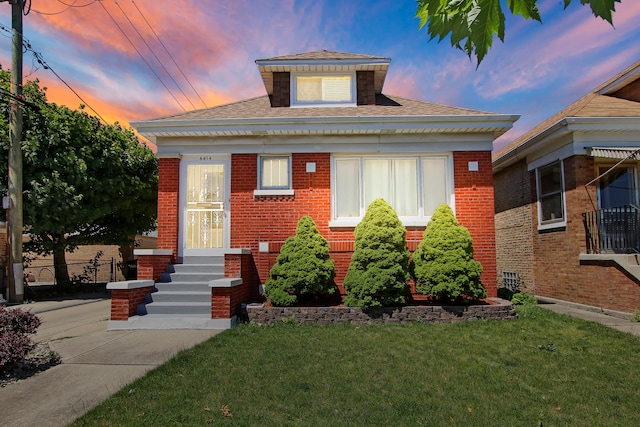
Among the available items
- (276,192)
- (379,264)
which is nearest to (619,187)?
(379,264)

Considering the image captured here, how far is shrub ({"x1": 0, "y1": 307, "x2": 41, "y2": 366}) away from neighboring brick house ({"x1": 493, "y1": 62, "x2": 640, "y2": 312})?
10.2 metres

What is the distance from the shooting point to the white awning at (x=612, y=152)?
887 cm

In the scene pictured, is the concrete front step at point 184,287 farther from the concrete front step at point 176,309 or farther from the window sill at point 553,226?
the window sill at point 553,226

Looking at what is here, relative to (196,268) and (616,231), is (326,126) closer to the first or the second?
(196,268)

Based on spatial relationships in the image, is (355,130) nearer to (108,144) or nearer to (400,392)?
(400,392)

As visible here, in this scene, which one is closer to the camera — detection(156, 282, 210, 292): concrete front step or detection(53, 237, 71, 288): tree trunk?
detection(156, 282, 210, 292): concrete front step

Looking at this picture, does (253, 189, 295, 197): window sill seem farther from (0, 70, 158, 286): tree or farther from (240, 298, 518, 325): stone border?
(0, 70, 158, 286): tree

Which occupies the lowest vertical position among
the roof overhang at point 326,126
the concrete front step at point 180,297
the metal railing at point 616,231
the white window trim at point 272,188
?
the concrete front step at point 180,297

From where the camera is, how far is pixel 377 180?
9.23m

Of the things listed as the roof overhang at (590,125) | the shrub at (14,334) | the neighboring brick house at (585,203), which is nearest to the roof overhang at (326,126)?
the roof overhang at (590,125)

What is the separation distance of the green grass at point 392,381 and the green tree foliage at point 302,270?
1077mm

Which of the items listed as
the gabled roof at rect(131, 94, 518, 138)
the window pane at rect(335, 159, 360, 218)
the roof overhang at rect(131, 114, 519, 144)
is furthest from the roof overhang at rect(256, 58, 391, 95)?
the window pane at rect(335, 159, 360, 218)

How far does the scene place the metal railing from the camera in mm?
8312

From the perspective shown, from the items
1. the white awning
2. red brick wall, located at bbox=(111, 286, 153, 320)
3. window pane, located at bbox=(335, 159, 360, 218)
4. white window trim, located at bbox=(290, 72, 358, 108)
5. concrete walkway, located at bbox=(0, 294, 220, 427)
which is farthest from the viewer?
white window trim, located at bbox=(290, 72, 358, 108)
